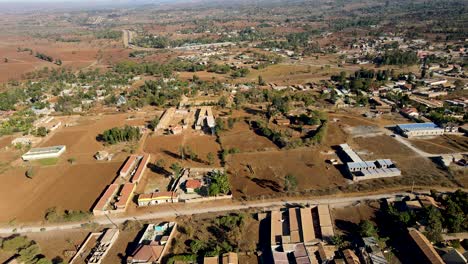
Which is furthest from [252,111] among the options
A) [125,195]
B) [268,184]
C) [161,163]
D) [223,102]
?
[125,195]

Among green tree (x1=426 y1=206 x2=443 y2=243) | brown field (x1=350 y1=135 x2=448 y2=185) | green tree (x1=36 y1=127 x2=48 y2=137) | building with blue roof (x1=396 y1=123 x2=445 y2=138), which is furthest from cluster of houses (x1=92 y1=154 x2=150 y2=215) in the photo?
building with blue roof (x1=396 y1=123 x2=445 y2=138)

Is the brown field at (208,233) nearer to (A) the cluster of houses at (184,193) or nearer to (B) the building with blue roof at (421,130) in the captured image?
(A) the cluster of houses at (184,193)

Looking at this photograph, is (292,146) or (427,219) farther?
(292,146)

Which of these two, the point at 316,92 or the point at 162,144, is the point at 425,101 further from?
the point at 162,144

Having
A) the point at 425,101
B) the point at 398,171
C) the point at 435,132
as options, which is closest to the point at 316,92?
the point at 425,101

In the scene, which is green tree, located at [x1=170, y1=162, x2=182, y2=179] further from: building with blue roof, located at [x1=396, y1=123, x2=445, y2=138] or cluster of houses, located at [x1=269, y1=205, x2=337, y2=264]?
building with blue roof, located at [x1=396, y1=123, x2=445, y2=138]

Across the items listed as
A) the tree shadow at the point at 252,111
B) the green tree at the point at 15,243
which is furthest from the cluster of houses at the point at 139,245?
the tree shadow at the point at 252,111
